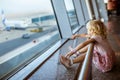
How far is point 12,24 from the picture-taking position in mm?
3832

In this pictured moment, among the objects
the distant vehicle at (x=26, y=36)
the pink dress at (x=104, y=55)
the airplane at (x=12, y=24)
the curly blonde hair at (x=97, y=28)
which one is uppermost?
the airplane at (x=12, y=24)

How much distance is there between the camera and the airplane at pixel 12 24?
343 cm

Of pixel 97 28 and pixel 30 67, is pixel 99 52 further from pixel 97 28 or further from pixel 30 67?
pixel 30 67

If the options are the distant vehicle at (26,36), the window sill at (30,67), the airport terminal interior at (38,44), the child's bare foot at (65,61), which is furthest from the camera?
the distant vehicle at (26,36)

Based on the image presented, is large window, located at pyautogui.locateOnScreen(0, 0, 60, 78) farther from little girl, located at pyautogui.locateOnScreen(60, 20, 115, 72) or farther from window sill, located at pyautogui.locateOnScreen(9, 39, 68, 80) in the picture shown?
little girl, located at pyautogui.locateOnScreen(60, 20, 115, 72)

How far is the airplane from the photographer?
343 cm

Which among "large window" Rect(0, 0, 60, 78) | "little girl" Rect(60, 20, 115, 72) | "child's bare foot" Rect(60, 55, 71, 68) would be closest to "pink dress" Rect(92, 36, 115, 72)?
"little girl" Rect(60, 20, 115, 72)

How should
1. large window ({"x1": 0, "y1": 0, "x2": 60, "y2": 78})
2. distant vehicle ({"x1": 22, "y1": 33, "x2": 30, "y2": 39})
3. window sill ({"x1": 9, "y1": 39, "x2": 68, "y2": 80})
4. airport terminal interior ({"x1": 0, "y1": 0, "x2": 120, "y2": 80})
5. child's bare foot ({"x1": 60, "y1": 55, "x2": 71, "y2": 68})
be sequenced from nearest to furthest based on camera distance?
window sill ({"x1": 9, "y1": 39, "x2": 68, "y2": 80}) < airport terminal interior ({"x1": 0, "y1": 0, "x2": 120, "y2": 80}) < child's bare foot ({"x1": 60, "y1": 55, "x2": 71, "y2": 68}) < large window ({"x1": 0, "y1": 0, "x2": 60, "y2": 78}) < distant vehicle ({"x1": 22, "y1": 33, "x2": 30, "y2": 39})

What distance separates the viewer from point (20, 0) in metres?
4.18

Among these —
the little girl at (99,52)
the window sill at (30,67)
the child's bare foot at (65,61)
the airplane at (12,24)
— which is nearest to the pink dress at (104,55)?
the little girl at (99,52)

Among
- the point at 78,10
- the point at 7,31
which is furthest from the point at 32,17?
the point at 78,10

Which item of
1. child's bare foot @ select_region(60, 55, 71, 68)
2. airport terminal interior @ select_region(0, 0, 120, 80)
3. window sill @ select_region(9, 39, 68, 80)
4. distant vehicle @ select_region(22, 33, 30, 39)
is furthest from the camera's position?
distant vehicle @ select_region(22, 33, 30, 39)

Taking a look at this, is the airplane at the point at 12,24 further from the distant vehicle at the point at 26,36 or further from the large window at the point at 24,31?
the distant vehicle at the point at 26,36

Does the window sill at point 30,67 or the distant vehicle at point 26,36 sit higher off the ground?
the distant vehicle at point 26,36
